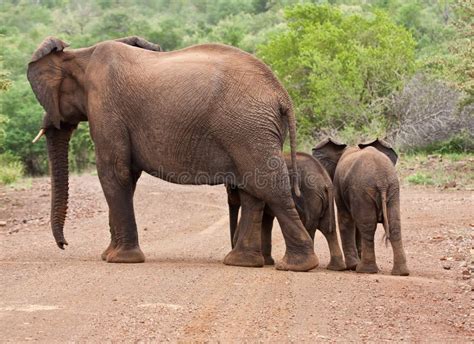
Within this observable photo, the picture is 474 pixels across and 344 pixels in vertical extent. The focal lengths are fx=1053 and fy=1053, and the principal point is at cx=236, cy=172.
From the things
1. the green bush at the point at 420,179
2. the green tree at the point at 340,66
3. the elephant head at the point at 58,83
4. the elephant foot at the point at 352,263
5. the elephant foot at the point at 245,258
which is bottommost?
the green bush at the point at 420,179

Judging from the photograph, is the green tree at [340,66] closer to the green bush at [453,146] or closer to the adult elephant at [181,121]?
the green bush at [453,146]

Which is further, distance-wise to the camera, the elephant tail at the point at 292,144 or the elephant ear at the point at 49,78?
the elephant ear at the point at 49,78

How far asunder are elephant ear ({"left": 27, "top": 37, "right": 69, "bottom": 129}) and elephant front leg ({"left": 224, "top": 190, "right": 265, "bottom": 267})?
2614 millimetres

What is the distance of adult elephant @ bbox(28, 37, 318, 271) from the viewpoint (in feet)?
37.0

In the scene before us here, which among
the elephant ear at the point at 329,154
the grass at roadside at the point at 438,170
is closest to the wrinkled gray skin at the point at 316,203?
the elephant ear at the point at 329,154

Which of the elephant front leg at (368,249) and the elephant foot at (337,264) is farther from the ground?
the elephant front leg at (368,249)

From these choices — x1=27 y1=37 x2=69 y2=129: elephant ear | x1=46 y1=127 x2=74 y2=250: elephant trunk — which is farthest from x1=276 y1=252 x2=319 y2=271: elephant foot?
x1=27 y1=37 x2=69 y2=129: elephant ear

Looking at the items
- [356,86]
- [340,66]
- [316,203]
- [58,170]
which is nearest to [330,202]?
[316,203]

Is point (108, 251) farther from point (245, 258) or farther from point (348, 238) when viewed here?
point (348, 238)

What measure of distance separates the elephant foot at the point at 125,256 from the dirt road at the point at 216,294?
0.23 meters

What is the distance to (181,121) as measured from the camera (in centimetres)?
1149

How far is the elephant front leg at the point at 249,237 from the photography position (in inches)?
451

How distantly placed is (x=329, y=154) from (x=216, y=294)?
3.72m

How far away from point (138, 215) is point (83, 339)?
451 inches
